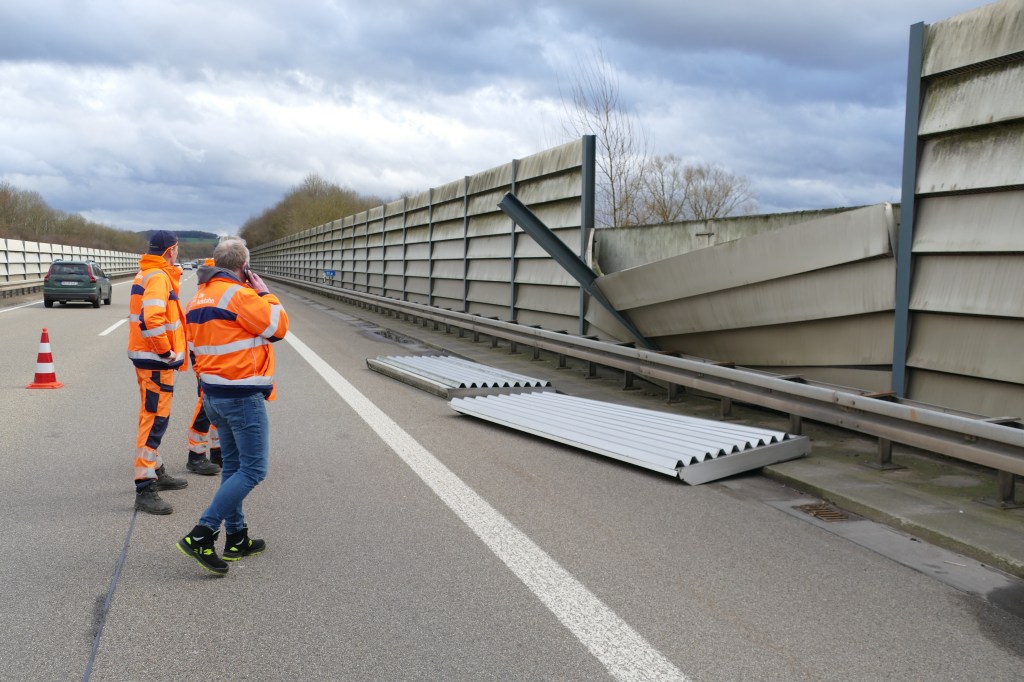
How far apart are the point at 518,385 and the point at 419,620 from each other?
7086 mm

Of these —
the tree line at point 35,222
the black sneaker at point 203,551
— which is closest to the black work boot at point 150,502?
the black sneaker at point 203,551

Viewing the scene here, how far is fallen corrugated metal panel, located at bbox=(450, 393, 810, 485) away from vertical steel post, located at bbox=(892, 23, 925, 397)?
3.57ft

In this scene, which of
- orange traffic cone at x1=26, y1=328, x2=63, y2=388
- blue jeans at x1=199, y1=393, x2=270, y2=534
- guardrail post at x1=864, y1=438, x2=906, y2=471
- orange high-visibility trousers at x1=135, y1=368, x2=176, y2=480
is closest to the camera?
blue jeans at x1=199, y1=393, x2=270, y2=534

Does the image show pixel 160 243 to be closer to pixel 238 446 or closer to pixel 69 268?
pixel 238 446

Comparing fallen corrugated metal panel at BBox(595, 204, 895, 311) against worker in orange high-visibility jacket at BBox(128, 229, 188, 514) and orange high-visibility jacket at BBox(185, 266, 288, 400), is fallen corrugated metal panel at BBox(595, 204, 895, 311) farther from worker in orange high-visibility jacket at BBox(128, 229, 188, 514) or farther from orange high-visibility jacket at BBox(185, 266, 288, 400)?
worker in orange high-visibility jacket at BBox(128, 229, 188, 514)

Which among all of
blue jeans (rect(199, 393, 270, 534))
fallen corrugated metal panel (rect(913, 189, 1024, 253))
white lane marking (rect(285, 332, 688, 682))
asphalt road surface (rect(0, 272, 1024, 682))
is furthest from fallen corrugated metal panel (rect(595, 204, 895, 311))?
blue jeans (rect(199, 393, 270, 534))

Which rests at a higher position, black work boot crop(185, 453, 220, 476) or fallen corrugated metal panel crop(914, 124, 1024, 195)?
fallen corrugated metal panel crop(914, 124, 1024, 195)

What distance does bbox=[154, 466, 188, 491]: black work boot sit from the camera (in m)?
6.03

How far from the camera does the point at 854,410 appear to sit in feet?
20.9

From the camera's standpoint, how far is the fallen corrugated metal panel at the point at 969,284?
19.2ft

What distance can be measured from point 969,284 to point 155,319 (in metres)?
5.86

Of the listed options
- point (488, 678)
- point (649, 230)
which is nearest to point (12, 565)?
point (488, 678)

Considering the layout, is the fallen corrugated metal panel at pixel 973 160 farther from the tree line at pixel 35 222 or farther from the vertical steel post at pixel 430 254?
the tree line at pixel 35 222

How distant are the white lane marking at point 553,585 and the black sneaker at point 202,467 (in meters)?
1.51
